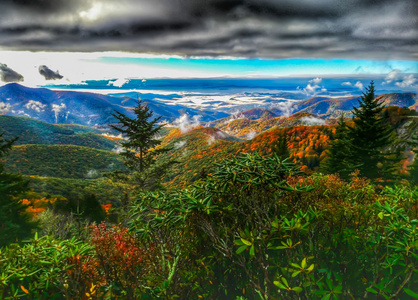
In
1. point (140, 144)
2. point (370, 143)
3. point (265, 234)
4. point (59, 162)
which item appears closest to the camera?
point (265, 234)

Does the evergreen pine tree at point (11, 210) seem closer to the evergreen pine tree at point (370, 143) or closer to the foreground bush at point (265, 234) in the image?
the foreground bush at point (265, 234)

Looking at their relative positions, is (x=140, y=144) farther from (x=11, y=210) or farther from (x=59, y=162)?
(x=59, y=162)

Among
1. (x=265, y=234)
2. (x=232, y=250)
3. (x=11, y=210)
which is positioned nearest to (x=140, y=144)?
(x=11, y=210)

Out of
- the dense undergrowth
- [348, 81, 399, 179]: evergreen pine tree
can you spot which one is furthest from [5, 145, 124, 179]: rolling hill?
the dense undergrowth

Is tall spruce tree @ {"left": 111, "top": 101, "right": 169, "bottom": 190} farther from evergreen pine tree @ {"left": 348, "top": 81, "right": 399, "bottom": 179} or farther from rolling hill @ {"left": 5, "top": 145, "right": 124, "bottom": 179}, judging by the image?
rolling hill @ {"left": 5, "top": 145, "right": 124, "bottom": 179}

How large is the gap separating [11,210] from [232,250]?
19172 mm

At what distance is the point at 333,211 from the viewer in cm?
312

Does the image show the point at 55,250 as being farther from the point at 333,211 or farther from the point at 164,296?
the point at 333,211

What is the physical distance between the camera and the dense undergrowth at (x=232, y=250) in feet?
8.56

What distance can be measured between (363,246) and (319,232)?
21.5 inches

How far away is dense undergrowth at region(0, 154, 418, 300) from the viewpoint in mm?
2609

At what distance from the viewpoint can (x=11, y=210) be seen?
1583 centimetres

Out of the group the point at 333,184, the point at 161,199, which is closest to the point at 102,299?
the point at 161,199

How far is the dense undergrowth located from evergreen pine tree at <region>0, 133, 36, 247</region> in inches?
609
